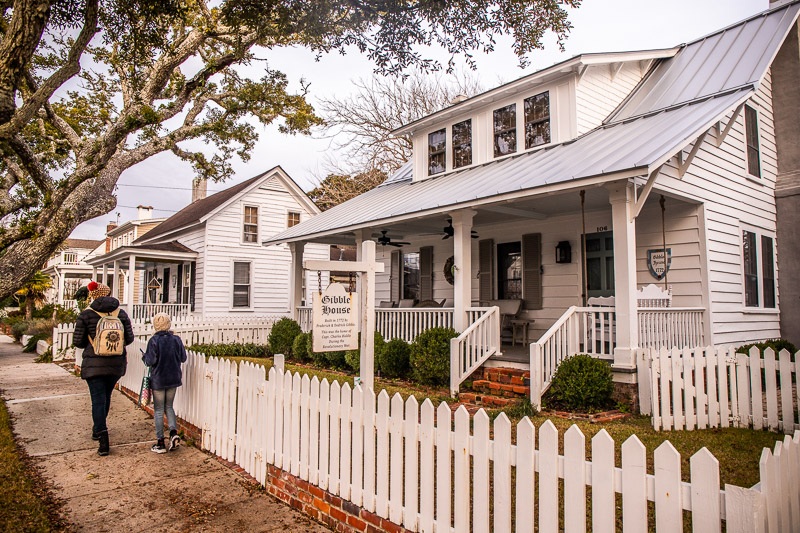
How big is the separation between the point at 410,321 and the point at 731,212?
6881 mm

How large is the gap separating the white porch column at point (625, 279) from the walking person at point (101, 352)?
6.80 metres

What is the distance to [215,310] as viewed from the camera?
2180cm

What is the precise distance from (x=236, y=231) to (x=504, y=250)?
536 inches

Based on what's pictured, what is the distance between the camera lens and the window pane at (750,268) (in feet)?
35.9

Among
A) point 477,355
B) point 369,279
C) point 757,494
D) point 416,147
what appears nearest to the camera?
point 757,494

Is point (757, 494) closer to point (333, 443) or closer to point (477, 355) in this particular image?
point (333, 443)

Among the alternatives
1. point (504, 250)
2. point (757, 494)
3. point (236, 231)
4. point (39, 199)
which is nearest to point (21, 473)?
point (39, 199)

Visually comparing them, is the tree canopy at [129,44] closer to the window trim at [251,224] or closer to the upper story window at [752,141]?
the upper story window at [752,141]

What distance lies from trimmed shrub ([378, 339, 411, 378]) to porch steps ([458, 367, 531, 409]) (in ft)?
5.83

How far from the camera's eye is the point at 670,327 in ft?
28.2

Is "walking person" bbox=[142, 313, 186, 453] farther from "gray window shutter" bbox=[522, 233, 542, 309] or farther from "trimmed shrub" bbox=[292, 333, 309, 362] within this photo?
"gray window shutter" bbox=[522, 233, 542, 309]

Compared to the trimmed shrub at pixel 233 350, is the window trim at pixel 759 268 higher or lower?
higher

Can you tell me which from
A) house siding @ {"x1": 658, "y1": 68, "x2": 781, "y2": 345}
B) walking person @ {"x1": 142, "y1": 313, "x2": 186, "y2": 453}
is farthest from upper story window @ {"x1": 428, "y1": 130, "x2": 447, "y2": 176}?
walking person @ {"x1": 142, "y1": 313, "x2": 186, "y2": 453}

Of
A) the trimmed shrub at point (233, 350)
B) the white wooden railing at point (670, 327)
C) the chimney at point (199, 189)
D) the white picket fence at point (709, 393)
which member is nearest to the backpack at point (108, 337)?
the white picket fence at point (709, 393)
